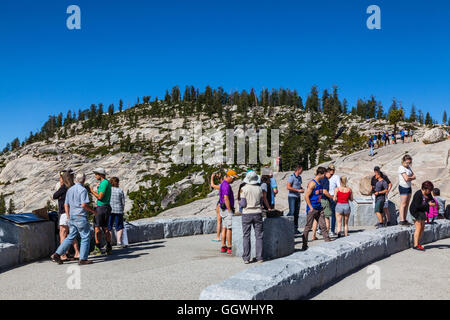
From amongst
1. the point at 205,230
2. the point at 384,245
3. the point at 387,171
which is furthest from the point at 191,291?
the point at 387,171

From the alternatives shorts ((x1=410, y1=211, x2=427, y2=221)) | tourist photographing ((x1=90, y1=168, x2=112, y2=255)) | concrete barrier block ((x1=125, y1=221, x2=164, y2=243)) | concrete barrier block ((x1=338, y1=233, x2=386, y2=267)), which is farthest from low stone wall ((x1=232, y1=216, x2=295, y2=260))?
concrete barrier block ((x1=125, y1=221, x2=164, y2=243))

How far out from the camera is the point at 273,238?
23.9 feet

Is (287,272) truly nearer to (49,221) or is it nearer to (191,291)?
(191,291)

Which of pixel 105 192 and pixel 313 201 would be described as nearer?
pixel 105 192

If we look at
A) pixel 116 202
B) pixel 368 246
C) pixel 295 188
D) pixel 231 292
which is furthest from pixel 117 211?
pixel 368 246

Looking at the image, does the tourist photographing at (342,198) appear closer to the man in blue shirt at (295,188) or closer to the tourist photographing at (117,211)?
the man in blue shirt at (295,188)

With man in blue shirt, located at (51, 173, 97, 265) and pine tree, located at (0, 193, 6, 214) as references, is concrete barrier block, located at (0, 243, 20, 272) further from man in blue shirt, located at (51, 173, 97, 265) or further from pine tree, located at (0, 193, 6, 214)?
pine tree, located at (0, 193, 6, 214)

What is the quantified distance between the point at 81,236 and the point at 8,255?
1327 millimetres

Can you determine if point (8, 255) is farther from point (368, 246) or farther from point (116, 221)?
point (368, 246)

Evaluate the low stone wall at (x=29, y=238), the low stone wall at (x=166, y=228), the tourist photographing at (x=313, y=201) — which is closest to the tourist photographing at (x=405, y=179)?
the tourist photographing at (x=313, y=201)

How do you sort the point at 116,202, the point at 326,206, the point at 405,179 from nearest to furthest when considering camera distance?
the point at 116,202 < the point at 405,179 < the point at 326,206

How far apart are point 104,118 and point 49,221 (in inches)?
6000

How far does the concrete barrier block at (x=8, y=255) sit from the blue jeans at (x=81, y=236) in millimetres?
837
